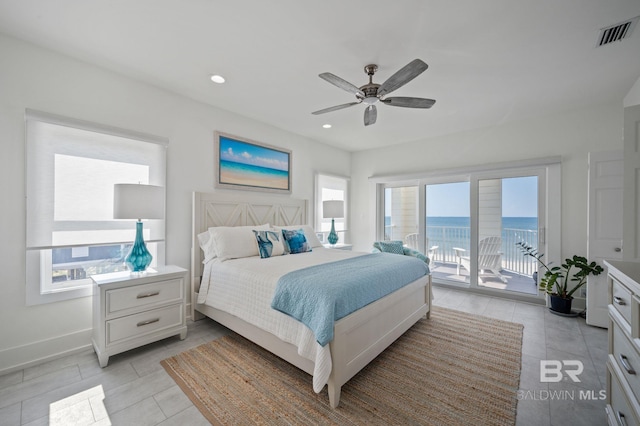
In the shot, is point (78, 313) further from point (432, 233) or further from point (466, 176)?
point (466, 176)

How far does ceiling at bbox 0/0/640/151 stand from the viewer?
1.83m

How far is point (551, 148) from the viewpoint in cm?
371

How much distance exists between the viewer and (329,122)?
4.06 m

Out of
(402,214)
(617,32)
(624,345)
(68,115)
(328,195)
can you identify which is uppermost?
(617,32)

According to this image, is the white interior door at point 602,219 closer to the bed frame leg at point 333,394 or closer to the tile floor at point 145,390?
the tile floor at point 145,390

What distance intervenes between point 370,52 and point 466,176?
3.10 m

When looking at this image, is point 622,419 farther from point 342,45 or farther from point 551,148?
point 551,148

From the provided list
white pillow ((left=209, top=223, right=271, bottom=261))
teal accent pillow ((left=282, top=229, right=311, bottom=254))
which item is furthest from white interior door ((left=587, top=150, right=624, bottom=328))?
white pillow ((left=209, top=223, right=271, bottom=261))

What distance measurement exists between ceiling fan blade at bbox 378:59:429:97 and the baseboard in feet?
11.5

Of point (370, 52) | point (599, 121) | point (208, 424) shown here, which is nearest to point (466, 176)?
point (599, 121)

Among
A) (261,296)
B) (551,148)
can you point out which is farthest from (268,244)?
(551,148)

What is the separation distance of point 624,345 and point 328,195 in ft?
14.6

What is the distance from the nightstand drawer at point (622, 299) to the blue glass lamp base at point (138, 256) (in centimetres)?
337

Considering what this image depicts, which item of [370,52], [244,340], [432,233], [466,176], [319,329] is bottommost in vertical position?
Answer: [244,340]
